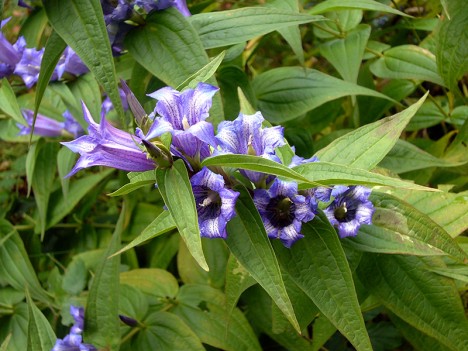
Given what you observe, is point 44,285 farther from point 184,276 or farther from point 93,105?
point 93,105

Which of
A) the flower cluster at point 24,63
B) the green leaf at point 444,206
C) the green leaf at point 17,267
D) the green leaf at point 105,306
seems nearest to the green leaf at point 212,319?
the green leaf at point 105,306

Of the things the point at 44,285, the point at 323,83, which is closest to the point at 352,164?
the point at 323,83

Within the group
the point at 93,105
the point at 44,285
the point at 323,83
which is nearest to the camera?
the point at 93,105

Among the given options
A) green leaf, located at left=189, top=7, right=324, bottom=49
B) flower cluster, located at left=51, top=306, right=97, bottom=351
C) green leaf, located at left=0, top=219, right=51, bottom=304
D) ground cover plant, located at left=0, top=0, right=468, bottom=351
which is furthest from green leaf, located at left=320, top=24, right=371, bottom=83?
green leaf, located at left=0, top=219, right=51, bottom=304

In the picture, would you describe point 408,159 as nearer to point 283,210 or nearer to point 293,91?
point 293,91

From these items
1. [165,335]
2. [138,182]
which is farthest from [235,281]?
[165,335]

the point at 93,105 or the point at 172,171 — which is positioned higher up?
the point at 172,171

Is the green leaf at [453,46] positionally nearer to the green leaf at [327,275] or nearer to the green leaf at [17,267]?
the green leaf at [327,275]
